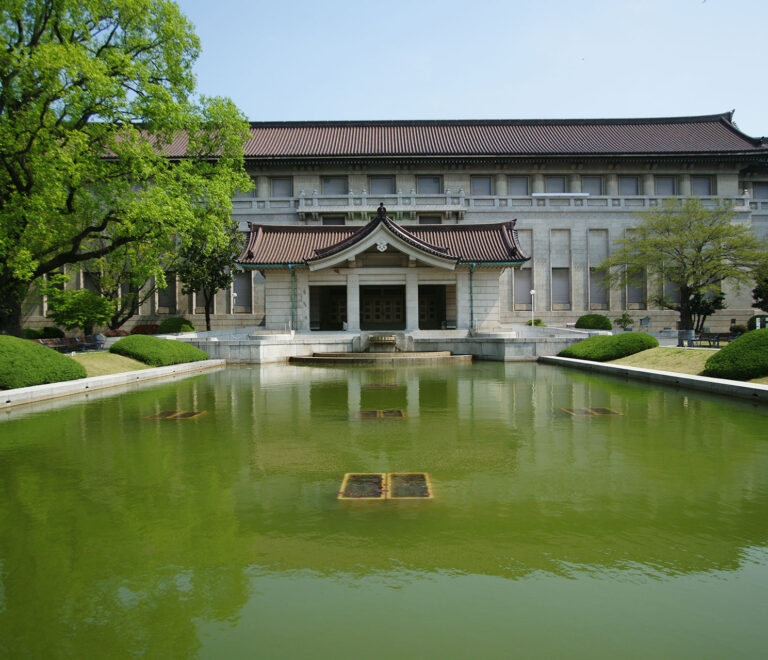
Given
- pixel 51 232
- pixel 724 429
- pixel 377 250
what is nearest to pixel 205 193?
pixel 51 232

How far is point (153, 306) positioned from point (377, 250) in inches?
766

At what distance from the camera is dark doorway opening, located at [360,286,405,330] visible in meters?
34.4

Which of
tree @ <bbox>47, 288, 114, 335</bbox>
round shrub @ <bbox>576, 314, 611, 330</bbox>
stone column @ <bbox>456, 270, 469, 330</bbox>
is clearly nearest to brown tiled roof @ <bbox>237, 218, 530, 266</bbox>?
stone column @ <bbox>456, 270, 469, 330</bbox>

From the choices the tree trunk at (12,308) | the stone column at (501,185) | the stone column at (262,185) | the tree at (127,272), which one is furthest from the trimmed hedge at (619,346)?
the stone column at (262,185)

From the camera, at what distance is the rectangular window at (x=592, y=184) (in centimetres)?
4028

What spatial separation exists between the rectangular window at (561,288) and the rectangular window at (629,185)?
26.7ft

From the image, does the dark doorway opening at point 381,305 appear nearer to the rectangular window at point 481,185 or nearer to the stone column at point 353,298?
the stone column at point 353,298

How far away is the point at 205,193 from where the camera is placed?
66.0 ft

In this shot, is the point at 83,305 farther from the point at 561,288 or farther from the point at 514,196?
the point at 561,288

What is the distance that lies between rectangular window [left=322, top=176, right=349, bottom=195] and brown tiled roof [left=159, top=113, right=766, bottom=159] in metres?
1.99

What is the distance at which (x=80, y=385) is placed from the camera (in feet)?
41.4

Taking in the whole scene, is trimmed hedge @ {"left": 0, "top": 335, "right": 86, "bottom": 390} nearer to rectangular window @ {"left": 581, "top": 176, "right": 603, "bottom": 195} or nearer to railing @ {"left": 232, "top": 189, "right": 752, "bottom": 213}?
railing @ {"left": 232, "top": 189, "right": 752, "bottom": 213}

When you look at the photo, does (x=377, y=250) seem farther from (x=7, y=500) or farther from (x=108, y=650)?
(x=108, y=650)

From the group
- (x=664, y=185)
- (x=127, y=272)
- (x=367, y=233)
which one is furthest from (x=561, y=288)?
(x=127, y=272)
